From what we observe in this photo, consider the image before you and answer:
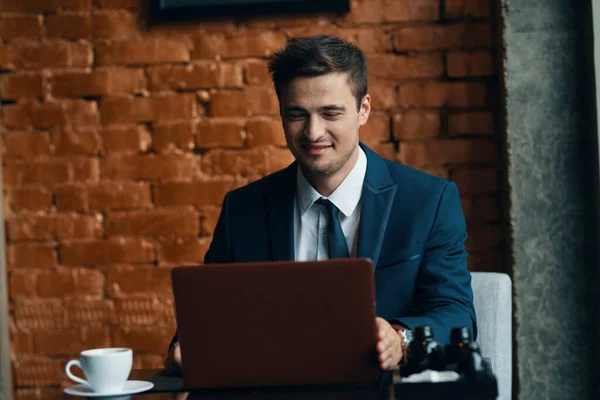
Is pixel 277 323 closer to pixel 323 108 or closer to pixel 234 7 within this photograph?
pixel 323 108

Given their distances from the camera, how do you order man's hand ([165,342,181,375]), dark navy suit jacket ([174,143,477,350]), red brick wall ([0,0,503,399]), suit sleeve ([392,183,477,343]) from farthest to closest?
red brick wall ([0,0,503,399]), dark navy suit jacket ([174,143,477,350]), suit sleeve ([392,183,477,343]), man's hand ([165,342,181,375])

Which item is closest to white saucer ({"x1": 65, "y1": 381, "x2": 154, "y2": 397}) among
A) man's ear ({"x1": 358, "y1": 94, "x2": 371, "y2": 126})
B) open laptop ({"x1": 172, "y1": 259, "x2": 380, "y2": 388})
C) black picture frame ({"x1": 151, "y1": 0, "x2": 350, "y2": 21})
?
open laptop ({"x1": 172, "y1": 259, "x2": 380, "y2": 388})

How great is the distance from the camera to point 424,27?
220 centimetres

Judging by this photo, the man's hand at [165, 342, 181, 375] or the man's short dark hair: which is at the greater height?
the man's short dark hair

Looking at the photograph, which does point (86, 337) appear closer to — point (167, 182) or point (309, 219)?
point (167, 182)

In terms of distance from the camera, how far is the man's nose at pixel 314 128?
1700 millimetres

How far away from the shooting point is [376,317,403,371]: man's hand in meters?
1.08

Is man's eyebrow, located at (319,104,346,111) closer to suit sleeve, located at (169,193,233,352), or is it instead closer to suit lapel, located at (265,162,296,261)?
suit lapel, located at (265,162,296,261)

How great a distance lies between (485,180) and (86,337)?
1.29 m

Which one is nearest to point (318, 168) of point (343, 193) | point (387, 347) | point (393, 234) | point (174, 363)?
point (343, 193)

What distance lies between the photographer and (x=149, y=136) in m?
2.26

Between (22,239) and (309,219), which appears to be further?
(22,239)

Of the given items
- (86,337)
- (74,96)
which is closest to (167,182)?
(74,96)

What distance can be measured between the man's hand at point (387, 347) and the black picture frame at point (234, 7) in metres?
1.25
